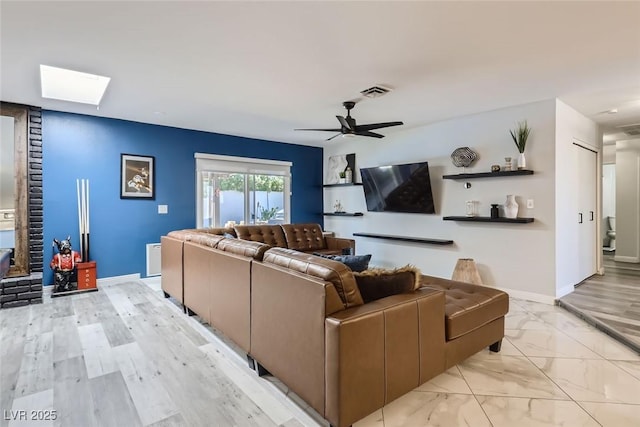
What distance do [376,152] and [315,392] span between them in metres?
4.91

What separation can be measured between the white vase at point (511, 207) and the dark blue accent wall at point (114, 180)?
14.8 feet

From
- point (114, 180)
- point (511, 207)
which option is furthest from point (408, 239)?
point (114, 180)

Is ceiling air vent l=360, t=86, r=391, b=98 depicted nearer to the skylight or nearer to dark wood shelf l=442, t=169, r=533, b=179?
dark wood shelf l=442, t=169, r=533, b=179

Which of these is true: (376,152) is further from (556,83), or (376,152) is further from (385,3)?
(385,3)

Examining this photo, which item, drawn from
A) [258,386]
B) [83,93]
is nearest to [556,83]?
[258,386]

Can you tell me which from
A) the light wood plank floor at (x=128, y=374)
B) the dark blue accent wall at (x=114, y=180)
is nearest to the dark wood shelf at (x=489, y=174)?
the light wood plank floor at (x=128, y=374)

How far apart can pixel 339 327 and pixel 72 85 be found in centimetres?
398

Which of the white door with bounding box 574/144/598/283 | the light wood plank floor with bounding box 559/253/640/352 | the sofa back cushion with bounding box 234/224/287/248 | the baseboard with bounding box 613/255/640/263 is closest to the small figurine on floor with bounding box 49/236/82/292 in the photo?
the sofa back cushion with bounding box 234/224/287/248

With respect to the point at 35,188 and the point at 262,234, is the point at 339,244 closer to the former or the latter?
the point at 262,234

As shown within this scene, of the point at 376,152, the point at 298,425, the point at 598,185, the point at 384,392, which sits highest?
the point at 376,152

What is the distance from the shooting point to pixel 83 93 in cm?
380

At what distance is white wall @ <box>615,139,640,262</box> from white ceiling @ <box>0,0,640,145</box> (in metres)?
2.74

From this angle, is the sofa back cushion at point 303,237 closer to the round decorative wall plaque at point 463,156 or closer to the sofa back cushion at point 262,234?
the sofa back cushion at point 262,234

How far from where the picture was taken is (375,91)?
3541mm
